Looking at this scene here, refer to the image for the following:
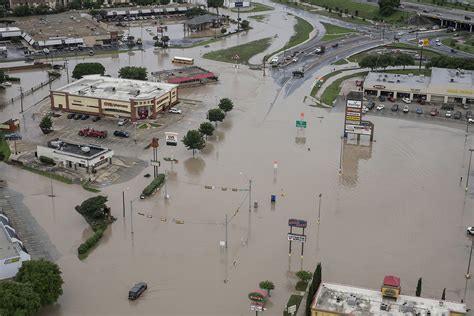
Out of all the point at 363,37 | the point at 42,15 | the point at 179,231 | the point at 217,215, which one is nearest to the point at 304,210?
the point at 217,215

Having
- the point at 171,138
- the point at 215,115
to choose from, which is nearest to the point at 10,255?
the point at 171,138

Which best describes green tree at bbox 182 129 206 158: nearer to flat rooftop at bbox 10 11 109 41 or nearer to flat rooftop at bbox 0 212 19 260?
flat rooftop at bbox 0 212 19 260

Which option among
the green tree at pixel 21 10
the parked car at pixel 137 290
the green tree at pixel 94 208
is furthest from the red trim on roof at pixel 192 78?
the green tree at pixel 21 10

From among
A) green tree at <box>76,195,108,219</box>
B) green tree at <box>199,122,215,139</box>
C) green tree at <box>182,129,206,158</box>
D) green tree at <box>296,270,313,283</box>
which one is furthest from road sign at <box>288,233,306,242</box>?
green tree at <box>199,122,215,139</box>

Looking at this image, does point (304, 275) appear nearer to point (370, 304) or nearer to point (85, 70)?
point (370, 304)

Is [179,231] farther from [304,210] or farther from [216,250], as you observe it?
[304,210]

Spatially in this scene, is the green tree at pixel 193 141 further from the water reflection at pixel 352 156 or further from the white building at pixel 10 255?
the white building at pixel 10 255
